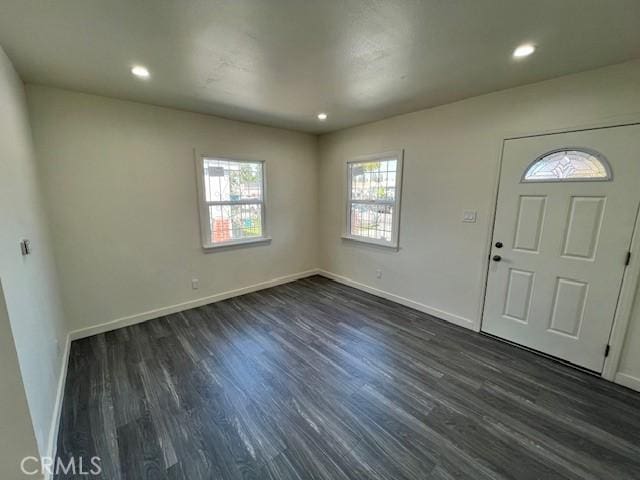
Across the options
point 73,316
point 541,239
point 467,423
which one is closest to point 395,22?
point 541,239

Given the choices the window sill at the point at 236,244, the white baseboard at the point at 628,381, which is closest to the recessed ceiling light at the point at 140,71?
the window sill at the point at 236,244

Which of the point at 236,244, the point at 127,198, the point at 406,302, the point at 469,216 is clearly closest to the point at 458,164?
the point at 469,216

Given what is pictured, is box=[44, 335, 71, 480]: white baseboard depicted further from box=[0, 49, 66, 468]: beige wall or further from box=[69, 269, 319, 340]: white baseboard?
box=[69, 269, 319, 340]: white baseboard

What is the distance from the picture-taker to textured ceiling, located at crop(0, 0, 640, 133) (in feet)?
4.64

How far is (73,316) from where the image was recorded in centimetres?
273

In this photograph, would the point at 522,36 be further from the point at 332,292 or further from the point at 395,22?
the point at 332,292

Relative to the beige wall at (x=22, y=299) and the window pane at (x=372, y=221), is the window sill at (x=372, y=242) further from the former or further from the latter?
the beige wall at (x=22, y=299)

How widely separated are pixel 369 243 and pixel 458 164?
159 centimetres

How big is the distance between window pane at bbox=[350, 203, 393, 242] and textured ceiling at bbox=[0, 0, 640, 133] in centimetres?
153

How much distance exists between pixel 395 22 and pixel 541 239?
226cm

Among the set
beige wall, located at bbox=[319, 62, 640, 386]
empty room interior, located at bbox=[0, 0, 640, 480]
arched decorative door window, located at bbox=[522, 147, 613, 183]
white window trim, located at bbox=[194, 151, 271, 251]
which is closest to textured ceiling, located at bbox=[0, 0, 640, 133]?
empty room interior, located at bbox=[0, 0, 640, 480]

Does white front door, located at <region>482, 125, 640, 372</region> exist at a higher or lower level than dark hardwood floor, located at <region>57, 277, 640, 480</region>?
higher

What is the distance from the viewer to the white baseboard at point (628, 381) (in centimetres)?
207

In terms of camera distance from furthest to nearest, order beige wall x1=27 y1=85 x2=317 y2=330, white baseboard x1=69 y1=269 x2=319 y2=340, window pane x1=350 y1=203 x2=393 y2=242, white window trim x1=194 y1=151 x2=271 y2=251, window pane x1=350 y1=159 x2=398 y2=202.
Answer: window pane x1=350 y1=203 x2=393 y2=242
window pane x1=350 y1=159 x2=398 y2=202
white window trim x1=194 y1=151 x2=271 y2=251
white baseboard x1=69 y1=269 x2=319 y2=340
beige wall x1=27 y1=85 x2=317 y2=330
